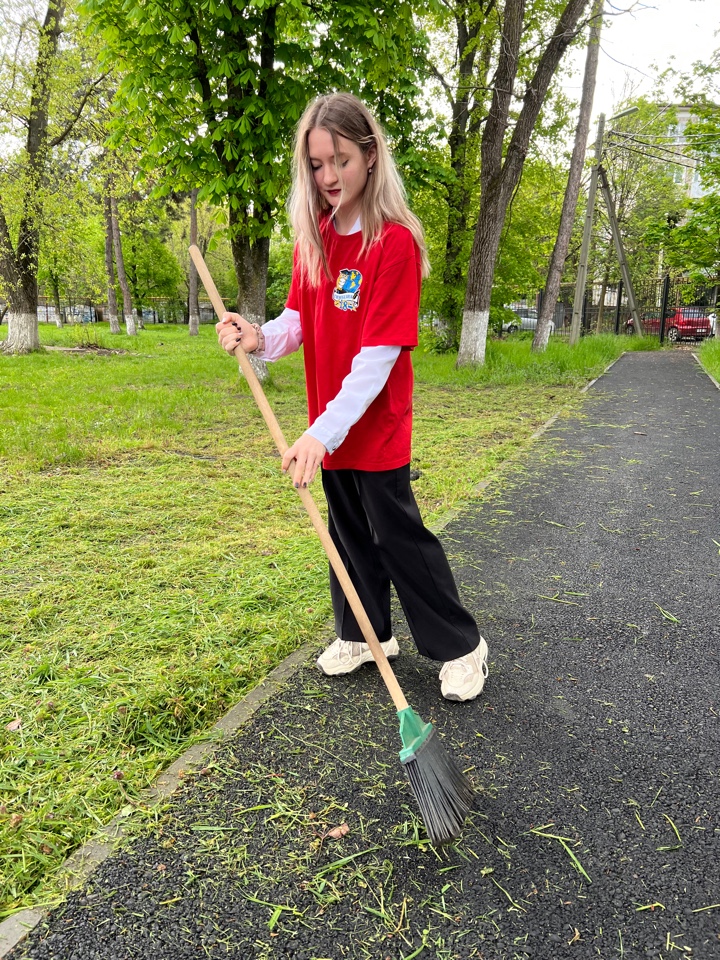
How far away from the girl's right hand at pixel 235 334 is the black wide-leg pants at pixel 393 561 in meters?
0.53

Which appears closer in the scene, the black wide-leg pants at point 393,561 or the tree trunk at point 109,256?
the black wide-leg pants at point 393,561

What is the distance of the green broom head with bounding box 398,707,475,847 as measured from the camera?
1.82 m

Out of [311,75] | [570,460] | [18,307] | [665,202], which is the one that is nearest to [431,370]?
[311,75]

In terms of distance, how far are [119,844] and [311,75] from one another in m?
8.82

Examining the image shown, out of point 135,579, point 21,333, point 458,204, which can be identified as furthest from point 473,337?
point 21,333

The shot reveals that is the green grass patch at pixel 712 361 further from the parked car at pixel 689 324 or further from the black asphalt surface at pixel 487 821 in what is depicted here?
the black asphalt surface at pixel 487 821

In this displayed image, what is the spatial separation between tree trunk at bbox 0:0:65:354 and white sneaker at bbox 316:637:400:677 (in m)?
14.8

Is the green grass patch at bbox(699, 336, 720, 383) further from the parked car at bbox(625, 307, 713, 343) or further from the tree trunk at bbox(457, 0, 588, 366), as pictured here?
the parked car at bbox(625, 307, 713, 343)

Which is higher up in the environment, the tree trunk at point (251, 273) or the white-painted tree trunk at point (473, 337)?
the tree trunk at point (251, 273)

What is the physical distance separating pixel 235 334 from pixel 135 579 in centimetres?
181

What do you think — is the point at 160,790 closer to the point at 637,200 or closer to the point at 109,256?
the point at 109,256

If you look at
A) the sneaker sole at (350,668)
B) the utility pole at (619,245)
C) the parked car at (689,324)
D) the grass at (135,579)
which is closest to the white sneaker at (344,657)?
the sneaker sole at (350,668)

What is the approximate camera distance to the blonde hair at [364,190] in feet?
6.30

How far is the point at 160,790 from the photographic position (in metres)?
2.01
